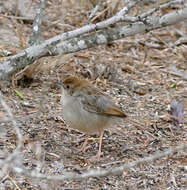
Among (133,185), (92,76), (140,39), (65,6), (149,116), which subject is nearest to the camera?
(133,185)

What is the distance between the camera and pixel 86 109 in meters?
5.29

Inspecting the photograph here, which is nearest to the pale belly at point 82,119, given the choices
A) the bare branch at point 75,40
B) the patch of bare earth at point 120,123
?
the patch of bare earth at point 120,123

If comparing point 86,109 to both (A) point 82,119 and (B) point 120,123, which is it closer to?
(A) point 82,119

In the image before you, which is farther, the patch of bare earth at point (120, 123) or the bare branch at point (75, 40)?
the bare branch at point (75, 40)

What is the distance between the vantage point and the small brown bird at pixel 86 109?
516 centimetres

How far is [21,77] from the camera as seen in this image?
258 inches

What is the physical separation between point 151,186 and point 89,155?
94 centimetres

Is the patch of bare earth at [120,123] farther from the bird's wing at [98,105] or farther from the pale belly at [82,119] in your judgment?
the bird's wing at [98,105]

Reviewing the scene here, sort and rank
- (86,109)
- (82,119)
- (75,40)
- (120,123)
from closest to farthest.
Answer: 1. (82,119)
2. (86,109)
3. (75,40)
4. (120,123)

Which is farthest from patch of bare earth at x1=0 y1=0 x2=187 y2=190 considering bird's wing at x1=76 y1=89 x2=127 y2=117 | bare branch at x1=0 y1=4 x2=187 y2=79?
bird's wing at x1=76 y1=89 x2=127 y2=117

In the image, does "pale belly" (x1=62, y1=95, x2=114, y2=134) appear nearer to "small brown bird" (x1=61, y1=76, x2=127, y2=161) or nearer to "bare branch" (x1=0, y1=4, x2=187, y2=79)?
"small brown bird" (x1=61, y1=76, x2=127, y2=161)

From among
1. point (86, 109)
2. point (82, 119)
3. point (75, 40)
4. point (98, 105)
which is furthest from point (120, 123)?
point (75, 40)

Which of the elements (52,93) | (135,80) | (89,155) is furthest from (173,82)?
(89,155)

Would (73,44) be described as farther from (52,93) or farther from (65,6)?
(65,6)
